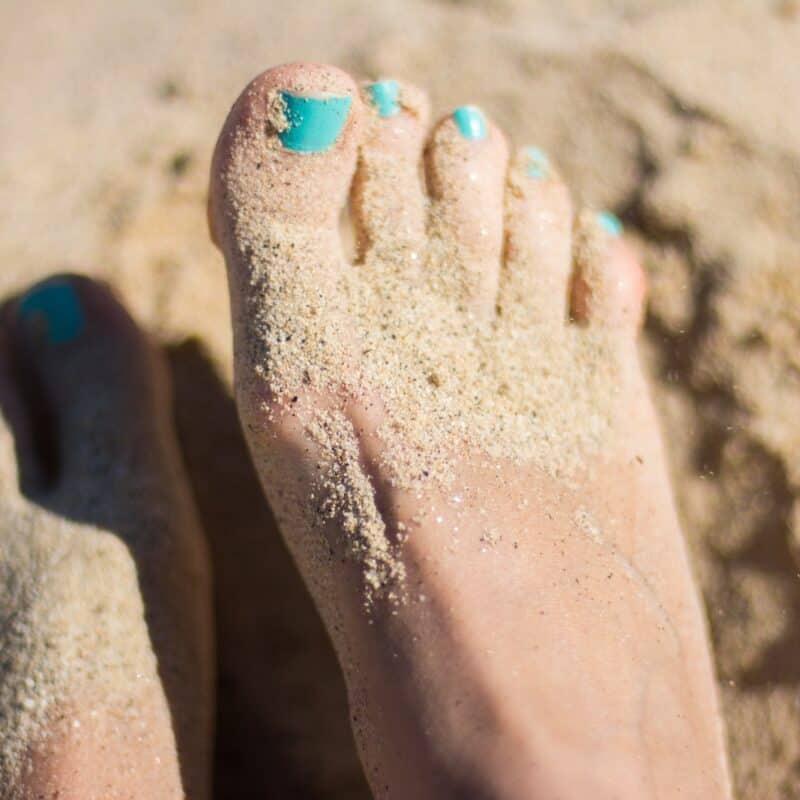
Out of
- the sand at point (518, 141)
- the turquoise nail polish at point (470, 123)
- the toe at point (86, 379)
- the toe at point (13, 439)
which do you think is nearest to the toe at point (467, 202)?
the turquoise nail polish at point (470, 123)

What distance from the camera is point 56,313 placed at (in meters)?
1.55

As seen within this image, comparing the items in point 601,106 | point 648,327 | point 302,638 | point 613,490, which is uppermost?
point 601,106

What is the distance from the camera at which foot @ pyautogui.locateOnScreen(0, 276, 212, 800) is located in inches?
50.0

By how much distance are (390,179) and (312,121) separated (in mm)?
155

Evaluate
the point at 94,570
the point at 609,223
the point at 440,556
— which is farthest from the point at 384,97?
the point at 94,570

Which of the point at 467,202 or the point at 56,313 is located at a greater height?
the point at 467,202

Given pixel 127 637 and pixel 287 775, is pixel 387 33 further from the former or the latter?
pixel 287 775

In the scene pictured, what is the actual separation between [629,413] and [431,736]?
60 cm

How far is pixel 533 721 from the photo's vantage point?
114 centimetres

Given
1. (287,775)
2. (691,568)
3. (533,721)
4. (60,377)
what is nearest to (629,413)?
(691,568)

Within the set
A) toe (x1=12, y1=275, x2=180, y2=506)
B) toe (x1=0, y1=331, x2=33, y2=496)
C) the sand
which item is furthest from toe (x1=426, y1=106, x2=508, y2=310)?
toe (x1=0, y1=331, x2=33, y2=496)

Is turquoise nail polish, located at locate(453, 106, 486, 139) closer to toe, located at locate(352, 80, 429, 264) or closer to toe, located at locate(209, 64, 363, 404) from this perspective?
toe, located at locate(352, 80, 429, 264)

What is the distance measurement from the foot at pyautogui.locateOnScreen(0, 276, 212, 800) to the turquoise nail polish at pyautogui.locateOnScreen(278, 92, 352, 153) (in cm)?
42

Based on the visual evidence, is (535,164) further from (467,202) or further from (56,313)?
(56,313)
